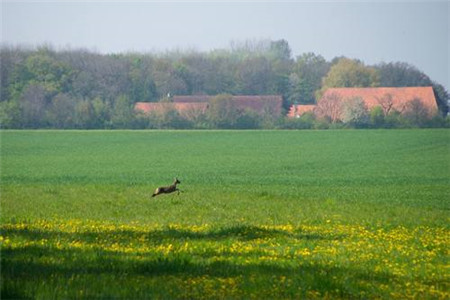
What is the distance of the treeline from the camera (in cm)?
9044

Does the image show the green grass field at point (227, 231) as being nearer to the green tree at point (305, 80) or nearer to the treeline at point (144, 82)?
the treeline at point (144, 82)

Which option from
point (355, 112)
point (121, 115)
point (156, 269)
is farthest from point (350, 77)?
point (156, 269)

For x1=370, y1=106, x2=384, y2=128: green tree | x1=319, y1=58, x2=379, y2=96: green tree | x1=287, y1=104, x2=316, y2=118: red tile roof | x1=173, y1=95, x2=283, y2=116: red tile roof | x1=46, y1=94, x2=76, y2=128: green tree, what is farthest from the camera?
x1=319, y1=58, x2=379, y2=96: green tree

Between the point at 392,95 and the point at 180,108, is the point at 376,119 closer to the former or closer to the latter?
the point at 392,95

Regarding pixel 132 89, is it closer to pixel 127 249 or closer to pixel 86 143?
pixel 86 143

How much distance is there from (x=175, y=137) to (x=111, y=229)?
61000mm

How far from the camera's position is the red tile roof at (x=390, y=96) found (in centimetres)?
9712

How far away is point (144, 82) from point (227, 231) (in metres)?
90.1

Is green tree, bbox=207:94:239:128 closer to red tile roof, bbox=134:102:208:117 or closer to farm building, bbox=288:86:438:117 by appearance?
red tile roof, bbox=134:102:208:117

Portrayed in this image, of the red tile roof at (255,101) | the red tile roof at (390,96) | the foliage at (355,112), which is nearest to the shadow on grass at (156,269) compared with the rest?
the foliage at (355,112)

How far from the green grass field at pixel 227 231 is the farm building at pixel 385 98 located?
52.1m

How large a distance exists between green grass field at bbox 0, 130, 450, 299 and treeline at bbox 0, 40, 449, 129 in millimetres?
46866

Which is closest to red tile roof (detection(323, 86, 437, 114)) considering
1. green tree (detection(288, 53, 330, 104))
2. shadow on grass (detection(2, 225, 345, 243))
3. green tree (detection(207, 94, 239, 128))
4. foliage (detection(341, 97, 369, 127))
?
foliage (detection(341, 97, 369, 127))

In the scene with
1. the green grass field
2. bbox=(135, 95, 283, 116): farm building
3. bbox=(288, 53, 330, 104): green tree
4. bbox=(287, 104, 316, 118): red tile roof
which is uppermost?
bbox=(288, 53, 330, 104): green tree
